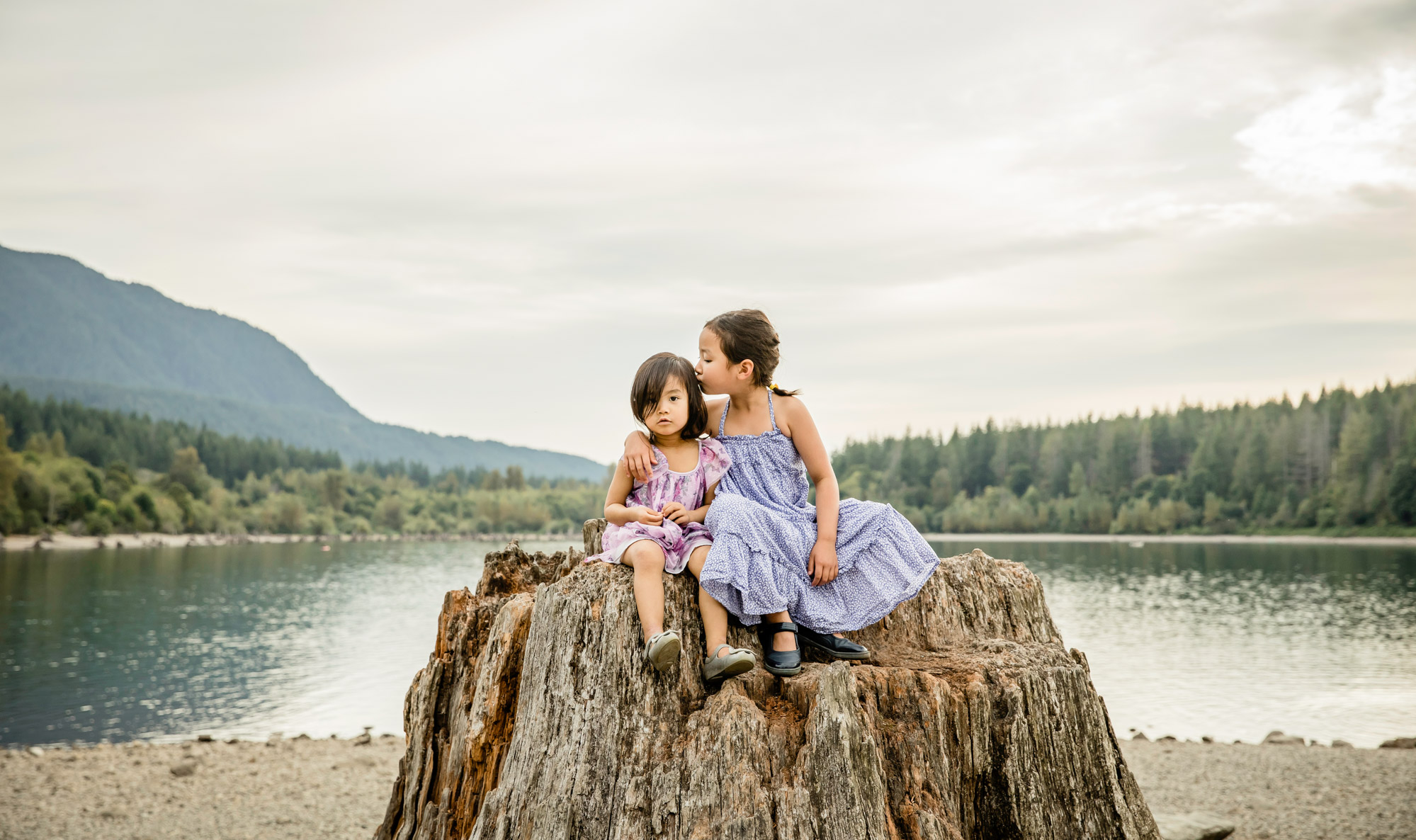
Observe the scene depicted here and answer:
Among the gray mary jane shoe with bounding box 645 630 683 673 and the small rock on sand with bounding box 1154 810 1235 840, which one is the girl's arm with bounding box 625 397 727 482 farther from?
the small rock on sand with bounding box 1154 810 1235 840

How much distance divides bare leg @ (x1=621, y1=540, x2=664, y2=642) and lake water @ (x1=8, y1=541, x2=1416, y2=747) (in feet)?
52.3

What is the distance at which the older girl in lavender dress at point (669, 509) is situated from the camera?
3836 mm

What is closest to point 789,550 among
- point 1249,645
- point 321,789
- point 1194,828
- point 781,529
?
point 781,529

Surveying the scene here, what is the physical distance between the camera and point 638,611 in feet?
12.8

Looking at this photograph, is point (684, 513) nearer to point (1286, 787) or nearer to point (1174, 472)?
point (1286, 787)

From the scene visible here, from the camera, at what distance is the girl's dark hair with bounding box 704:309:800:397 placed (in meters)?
4.74

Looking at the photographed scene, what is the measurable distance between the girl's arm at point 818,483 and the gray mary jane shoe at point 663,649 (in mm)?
1020

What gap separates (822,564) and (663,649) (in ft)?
3.59

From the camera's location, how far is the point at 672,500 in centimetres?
470

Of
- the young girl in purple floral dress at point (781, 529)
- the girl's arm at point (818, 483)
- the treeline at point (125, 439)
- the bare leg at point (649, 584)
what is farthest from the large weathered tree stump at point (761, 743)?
the treeline at point (125, 439)

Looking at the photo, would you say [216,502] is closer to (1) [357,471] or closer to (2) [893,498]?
(1) [357,471]

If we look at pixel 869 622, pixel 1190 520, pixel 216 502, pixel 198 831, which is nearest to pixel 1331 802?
pixel 869 622

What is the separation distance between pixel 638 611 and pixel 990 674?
153cm

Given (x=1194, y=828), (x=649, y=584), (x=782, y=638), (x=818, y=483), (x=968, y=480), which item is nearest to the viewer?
(x=649, y=584)
